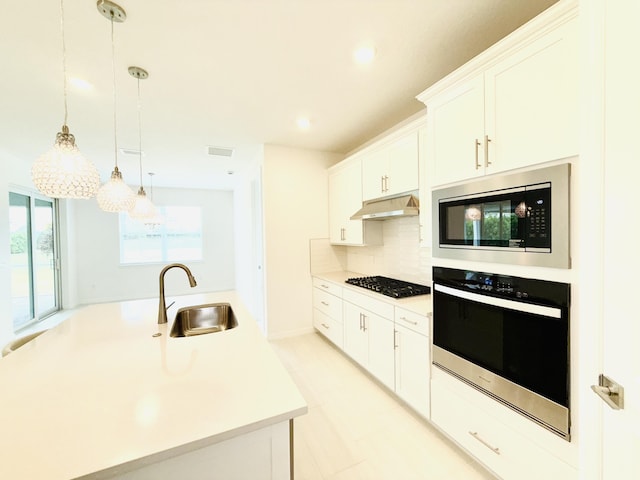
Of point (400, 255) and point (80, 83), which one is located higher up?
point (80, 83)

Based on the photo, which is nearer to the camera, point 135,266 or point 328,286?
point 328,286

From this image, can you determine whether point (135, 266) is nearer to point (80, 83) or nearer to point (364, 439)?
point (80, 83)

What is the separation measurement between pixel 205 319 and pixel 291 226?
184cm

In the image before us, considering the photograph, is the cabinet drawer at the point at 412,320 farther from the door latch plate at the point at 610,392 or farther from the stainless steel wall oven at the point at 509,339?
the door latch plate at the point at 610,392

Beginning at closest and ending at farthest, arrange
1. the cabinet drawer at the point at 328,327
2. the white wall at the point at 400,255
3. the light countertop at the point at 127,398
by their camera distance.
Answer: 1. the light countertop at the point at 127,398
2. the white wall at the point at 400,255
3. the cabinet drawer at the point at 328,327

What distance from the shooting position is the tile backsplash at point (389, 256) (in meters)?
2.74

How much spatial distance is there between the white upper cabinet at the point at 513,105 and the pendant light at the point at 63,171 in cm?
200

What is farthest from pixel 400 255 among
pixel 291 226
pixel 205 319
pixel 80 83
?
pixel 80 83

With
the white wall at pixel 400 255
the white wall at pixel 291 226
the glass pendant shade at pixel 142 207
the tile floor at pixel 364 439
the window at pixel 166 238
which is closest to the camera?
the tile floor at pixel 364 439

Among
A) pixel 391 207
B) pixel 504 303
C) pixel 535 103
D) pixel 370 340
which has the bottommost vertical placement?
pixel 370 340

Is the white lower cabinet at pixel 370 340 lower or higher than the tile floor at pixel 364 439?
higher

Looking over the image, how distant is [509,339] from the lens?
1354mm

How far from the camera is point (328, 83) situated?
2154 millimetres

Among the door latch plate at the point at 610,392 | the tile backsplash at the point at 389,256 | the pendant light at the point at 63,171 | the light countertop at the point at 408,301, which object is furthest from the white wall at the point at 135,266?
the door latch plate at the point at 610,392
